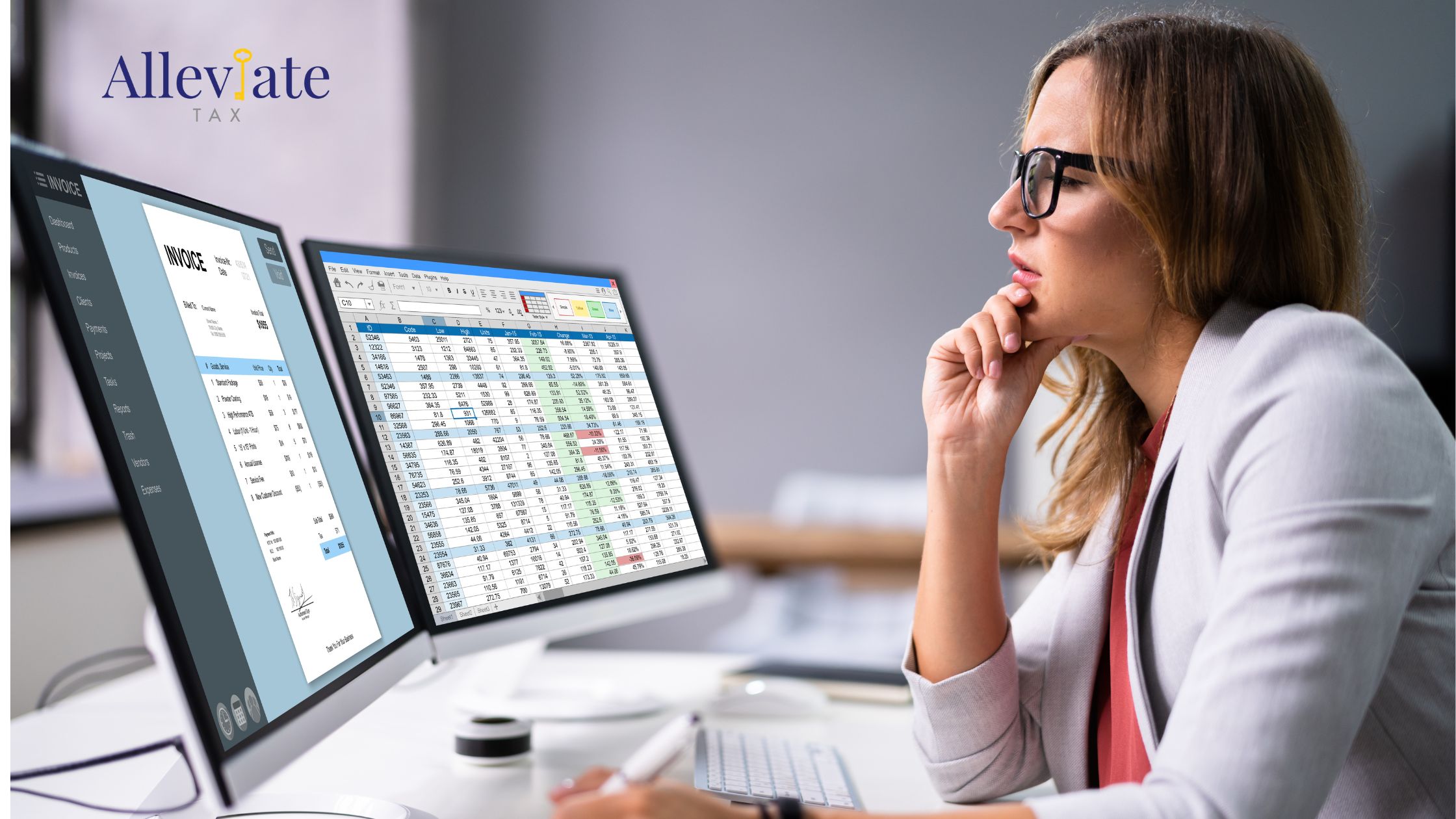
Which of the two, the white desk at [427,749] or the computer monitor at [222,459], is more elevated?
the computer monitor at [222,459]

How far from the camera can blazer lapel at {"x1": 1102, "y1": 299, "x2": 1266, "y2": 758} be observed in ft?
2.37

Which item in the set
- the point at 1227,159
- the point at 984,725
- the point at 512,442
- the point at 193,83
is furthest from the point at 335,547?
the point at 193,83

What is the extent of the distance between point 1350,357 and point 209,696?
2.27ft

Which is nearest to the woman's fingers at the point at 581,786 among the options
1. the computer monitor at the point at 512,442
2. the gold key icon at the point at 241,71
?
the computer monitor at the point at 512,442

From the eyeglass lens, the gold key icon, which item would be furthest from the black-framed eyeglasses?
the gold key icon

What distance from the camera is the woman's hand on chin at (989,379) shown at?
3.00 ft

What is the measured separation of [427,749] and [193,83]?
1953 mm

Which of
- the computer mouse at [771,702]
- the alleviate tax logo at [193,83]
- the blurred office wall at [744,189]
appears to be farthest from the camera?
the blurred office wall at [744,189]

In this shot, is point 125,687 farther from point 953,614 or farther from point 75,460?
point 75,460

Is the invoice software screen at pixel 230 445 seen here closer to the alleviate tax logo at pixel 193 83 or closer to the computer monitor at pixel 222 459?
the computer monitor at pixel 222 459

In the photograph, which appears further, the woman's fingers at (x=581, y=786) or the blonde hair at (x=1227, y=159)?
the blonde hair at (x=1227, y=159)

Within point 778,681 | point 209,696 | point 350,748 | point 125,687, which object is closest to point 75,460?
point 125,687

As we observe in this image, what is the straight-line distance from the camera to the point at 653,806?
48 centimetres

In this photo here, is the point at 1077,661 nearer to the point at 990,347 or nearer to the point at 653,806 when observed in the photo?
the point at 990,347
